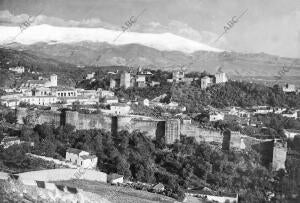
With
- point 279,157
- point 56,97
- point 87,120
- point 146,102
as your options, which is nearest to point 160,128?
point 87,120

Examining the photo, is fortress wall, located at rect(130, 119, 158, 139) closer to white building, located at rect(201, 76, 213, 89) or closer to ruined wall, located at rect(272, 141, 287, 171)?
ruined wall, located at rect(272, 141, 287, 171)

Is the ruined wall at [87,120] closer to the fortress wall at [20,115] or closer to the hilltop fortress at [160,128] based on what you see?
the hilltop fortress at [160,128]

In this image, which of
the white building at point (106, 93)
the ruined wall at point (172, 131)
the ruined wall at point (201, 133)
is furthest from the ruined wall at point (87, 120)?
the white building at point (106, 93)

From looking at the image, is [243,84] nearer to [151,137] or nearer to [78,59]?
[151,137]

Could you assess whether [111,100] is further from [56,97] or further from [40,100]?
[40,100]

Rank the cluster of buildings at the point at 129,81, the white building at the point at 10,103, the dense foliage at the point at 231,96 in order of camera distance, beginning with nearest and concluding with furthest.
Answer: the white building at the point at 10,103, the dense foliage at the point at 231,96, the cluster of buildings at the point at 129,81

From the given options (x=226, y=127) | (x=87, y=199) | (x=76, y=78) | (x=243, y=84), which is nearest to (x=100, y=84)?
(x=76, y=78)
